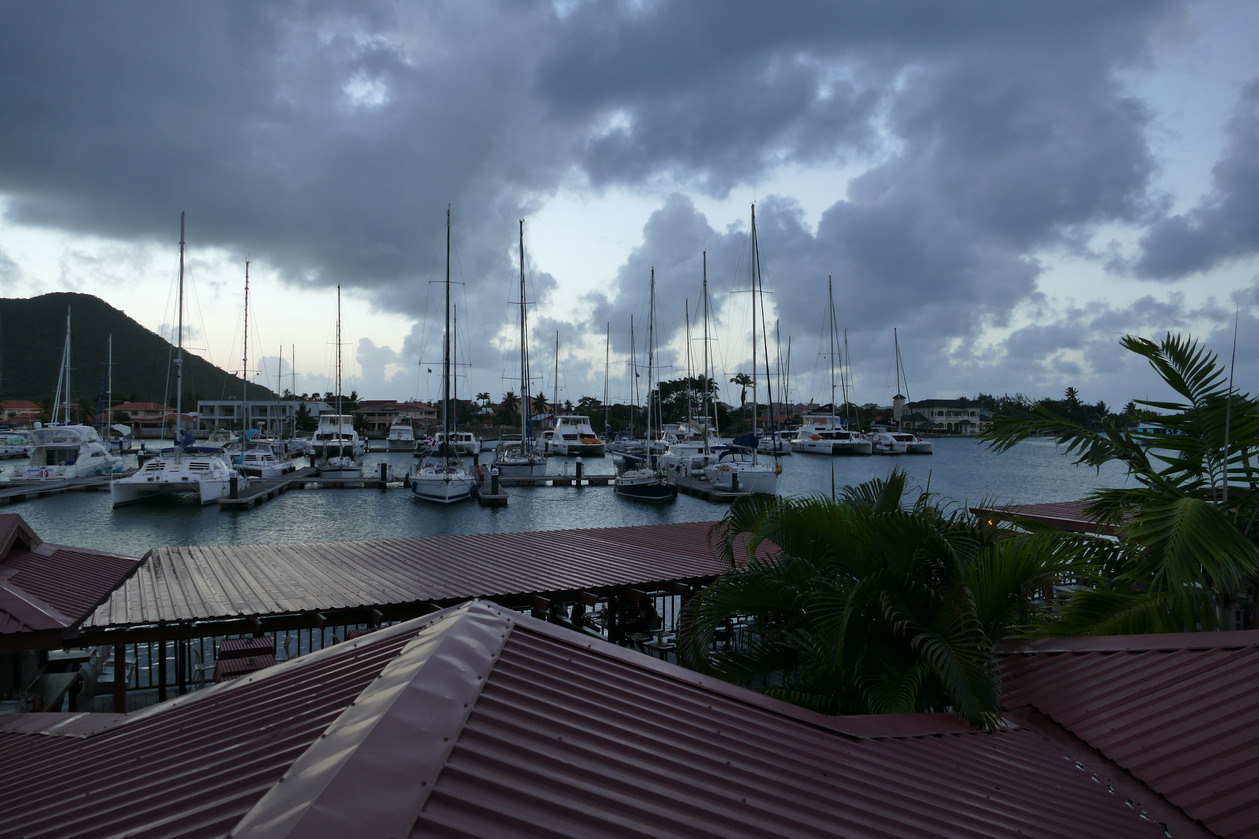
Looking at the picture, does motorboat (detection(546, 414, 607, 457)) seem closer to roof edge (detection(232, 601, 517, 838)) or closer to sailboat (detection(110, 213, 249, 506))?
sailboat (detection(110, 213, 249, 506))

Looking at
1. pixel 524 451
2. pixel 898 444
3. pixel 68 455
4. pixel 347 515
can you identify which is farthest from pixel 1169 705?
pixel 898 444

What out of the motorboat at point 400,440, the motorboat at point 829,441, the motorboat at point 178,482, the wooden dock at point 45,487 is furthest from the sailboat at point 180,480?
the motorboat at point 829,441

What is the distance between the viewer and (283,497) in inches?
1975

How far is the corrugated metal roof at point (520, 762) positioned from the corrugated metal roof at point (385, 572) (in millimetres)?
5447

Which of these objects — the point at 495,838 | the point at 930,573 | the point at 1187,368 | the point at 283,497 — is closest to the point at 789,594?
the point at 930,573

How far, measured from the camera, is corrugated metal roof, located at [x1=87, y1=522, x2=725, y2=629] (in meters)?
11.0

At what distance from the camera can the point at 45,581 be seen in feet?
31.7

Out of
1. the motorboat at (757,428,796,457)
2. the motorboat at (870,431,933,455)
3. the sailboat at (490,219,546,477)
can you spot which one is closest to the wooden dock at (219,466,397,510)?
the sailboat at (490,219,546,477)

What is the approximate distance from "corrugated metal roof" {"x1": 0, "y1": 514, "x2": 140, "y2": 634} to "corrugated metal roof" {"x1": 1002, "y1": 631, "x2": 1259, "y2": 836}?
9.76m

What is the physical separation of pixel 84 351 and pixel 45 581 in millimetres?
165812

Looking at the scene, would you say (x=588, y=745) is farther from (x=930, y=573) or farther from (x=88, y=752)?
(x=930, y=573)

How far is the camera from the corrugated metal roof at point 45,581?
824 centimetres

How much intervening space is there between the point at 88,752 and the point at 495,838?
343 cm

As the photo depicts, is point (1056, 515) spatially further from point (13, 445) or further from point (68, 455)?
point (13, 445)
